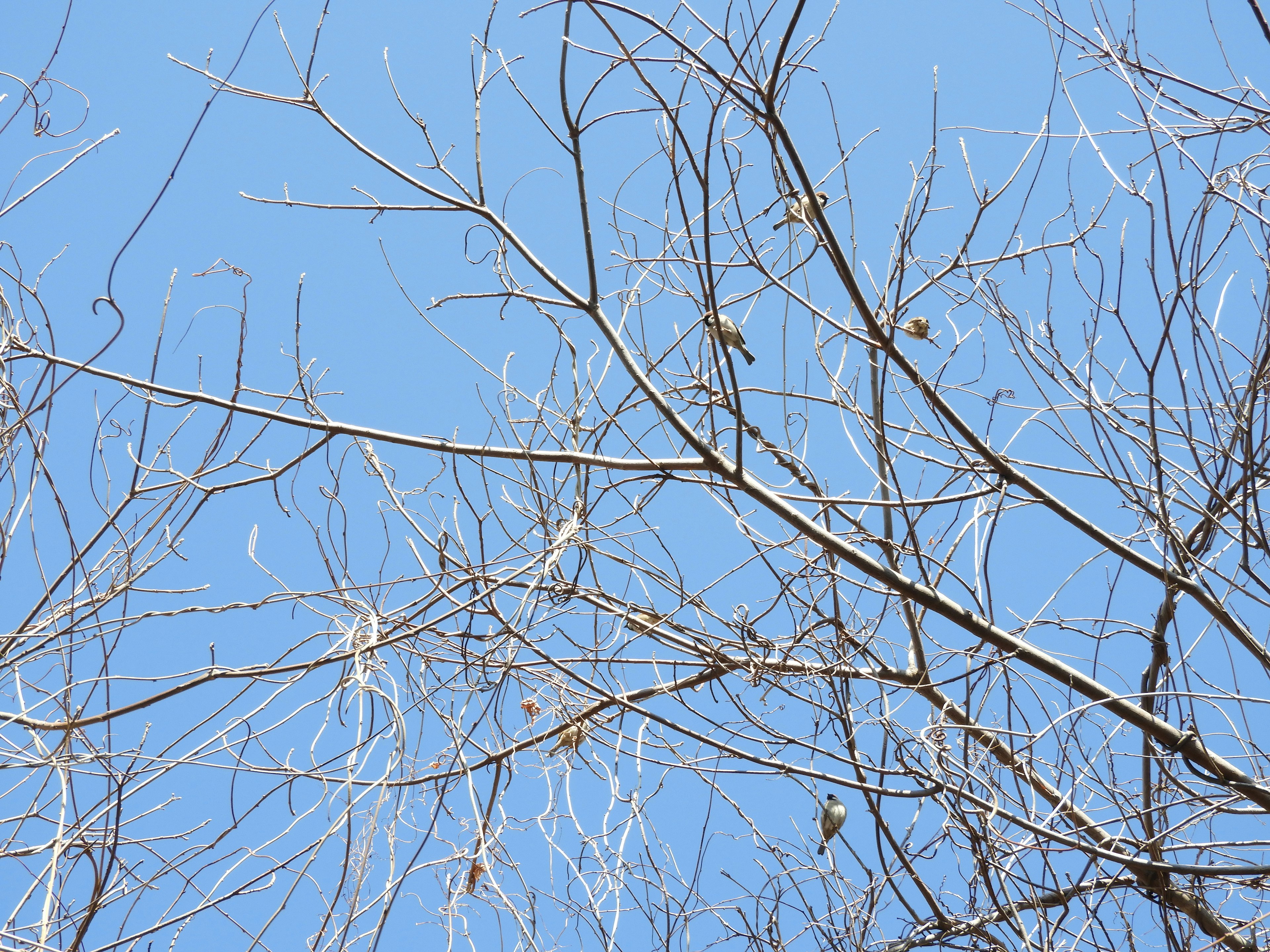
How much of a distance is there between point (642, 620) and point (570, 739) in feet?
1.39

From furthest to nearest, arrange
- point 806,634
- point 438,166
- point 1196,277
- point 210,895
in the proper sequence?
point 806,634 → point 438,166 → point 210,895 → point 1196,277

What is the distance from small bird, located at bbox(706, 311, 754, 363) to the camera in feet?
6.47

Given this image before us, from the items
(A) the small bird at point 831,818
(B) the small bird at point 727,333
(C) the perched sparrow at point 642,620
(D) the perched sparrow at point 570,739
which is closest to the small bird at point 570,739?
(D) the perched sparrow at point 570,739

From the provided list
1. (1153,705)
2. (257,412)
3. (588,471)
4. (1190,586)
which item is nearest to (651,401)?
(588,471)

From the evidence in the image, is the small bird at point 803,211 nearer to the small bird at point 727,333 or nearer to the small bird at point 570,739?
the small bird at point 727,333

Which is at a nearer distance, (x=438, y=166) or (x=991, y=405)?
(x=438, y=166)

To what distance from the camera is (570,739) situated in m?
2.80

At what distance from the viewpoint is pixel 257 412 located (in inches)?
91.0

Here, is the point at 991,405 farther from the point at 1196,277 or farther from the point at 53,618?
the point at 53,618

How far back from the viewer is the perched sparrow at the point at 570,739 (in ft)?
9.00

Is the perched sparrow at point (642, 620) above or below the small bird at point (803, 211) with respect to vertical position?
below

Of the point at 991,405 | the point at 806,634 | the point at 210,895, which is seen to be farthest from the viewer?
the point at 991,405

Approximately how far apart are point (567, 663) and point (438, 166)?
1.40 metres

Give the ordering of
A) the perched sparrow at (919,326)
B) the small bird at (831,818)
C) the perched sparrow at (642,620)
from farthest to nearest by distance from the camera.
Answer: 1. the perched sparrow at (919,326)
2. the small bird at (831,818)
3. the perched sparrow at (642,620)
